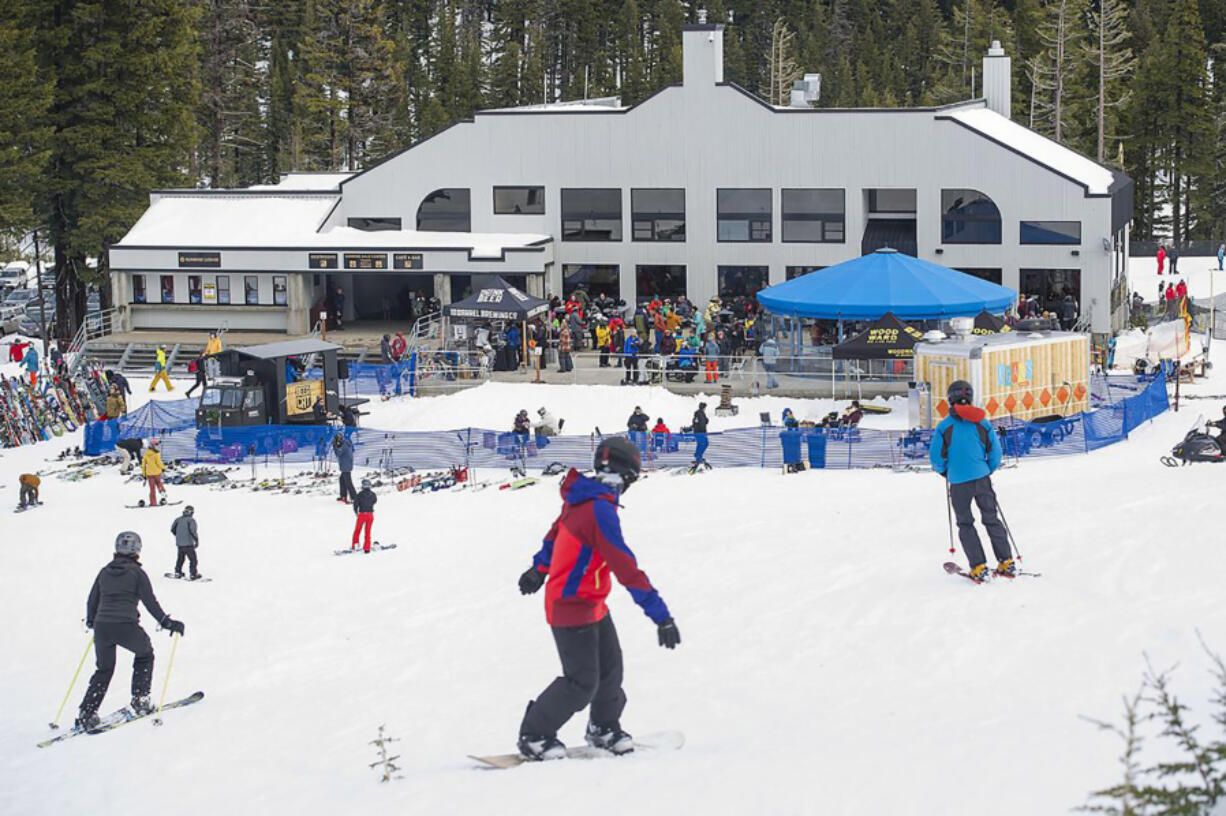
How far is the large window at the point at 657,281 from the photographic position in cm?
4688

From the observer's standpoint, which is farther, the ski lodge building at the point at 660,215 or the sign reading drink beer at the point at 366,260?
the sign reading drink beer at the point at 366,260

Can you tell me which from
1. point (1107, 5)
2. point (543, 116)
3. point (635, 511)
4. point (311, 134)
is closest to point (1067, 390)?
point (635, 511)

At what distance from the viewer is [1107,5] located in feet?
233

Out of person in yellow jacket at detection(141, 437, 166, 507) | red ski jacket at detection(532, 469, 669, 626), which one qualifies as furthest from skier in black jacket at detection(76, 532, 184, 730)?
person in yellow jacket at detection(141, 437, 166, 507)

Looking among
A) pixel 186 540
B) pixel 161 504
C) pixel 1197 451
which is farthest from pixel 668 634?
pixel 161 504

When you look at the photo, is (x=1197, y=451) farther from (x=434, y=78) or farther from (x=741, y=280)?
(x=434, y=78)

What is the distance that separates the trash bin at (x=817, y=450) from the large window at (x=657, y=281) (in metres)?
19.2

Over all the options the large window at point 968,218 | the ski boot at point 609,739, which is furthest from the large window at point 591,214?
the ski boot at point 609,739

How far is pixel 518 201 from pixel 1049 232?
48.6 feet

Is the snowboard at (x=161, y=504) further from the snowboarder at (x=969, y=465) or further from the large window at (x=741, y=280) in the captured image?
the large window at (x=741, y=280)

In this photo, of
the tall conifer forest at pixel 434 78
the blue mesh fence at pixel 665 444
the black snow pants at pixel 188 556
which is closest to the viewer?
the black snow pants at pixel 188 556

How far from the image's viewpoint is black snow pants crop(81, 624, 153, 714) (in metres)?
12.8

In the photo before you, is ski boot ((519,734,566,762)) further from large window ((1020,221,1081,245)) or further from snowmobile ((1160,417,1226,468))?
large window ((1020,221,1081,245))

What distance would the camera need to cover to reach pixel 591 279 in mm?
47344
